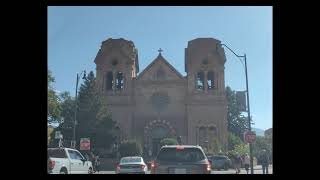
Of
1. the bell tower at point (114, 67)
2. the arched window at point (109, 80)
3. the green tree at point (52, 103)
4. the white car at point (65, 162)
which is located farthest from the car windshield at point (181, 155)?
the arched window at point (109, 80)

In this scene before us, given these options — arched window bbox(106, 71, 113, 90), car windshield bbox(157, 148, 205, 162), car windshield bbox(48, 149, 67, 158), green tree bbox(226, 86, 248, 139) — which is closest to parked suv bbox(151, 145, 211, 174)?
car windshield bbox(157, 148, 205, 162)

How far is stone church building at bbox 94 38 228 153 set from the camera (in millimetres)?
65875

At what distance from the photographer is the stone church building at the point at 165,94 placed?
6588 centimetres

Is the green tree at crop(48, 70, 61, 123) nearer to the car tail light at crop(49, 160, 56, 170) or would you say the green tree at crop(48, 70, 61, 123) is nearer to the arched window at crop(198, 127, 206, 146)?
the arched window at crop(198, 127, 206, 146)

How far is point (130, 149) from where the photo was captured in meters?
55.3

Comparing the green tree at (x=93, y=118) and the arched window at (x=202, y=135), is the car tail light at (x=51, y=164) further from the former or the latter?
the arched window at (x=202, y=135)

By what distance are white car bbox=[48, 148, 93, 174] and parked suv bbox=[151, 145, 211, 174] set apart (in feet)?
17.1

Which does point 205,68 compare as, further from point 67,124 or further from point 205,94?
point 67,124

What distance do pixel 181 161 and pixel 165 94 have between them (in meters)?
54.4
